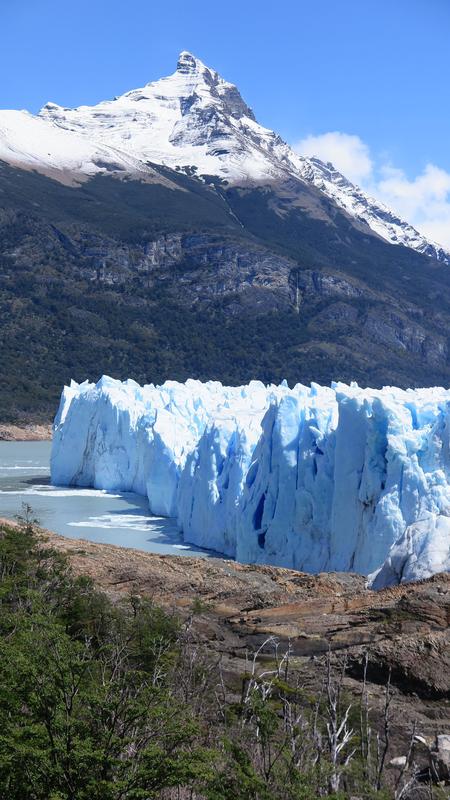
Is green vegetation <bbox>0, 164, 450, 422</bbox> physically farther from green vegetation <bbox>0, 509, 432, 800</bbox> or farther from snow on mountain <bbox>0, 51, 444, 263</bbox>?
green vegetation <bbox>0, 509, 432, 800</bbox>

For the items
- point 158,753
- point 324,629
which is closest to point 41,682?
point 158,753

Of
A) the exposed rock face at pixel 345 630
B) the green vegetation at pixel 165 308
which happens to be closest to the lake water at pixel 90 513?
the exposed rock face at pixel 345 630

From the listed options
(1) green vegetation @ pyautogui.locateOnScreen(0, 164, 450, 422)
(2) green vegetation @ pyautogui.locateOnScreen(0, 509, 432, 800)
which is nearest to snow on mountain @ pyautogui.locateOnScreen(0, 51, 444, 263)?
(1) green vegetation @ pyautogui.locateOnScreen(0, 164, 450, 422)

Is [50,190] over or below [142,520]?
over

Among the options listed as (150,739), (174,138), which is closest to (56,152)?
(174,138)

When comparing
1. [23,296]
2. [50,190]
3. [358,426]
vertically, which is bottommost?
[358,426]

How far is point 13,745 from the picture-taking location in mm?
6289

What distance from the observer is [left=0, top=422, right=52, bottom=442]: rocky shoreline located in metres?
64.0

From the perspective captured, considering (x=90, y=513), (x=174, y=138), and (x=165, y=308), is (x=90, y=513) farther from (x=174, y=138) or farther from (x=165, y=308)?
(x=174, y=138)

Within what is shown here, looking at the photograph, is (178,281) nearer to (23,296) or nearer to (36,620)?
(23,296)

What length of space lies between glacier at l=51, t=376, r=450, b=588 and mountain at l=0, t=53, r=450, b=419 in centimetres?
4067

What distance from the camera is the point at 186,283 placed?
3750 inches

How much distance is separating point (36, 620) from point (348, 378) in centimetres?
7580

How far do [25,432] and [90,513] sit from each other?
35490mm
